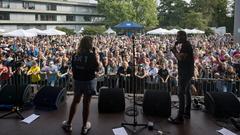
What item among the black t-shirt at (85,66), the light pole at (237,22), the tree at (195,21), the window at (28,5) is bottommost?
the black t-shirt at (85,66)

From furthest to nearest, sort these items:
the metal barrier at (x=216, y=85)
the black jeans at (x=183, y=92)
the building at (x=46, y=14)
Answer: the building at (x=46, y=14) < the metal barrier at (x=216, y=85) < the black jeans at (x=183, y=92)

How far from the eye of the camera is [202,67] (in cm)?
1064

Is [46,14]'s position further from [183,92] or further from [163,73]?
[183,92]

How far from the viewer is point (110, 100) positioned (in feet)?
22.7

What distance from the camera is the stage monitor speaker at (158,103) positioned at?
6676 mm

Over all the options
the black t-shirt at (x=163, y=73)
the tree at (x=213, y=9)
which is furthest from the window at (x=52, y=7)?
the black t-shirt at (x=163, y=73)

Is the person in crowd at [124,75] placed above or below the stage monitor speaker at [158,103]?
above

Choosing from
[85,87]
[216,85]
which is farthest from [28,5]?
[85,87]

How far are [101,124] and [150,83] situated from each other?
3808 millimetres

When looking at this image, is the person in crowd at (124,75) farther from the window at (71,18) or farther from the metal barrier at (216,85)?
the window at (71,18)

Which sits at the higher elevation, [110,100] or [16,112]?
[110,100]

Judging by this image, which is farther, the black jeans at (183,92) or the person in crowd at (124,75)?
the person in crowd at (124,75)

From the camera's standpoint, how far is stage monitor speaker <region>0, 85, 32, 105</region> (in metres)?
7.13

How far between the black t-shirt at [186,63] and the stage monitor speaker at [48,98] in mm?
2864
